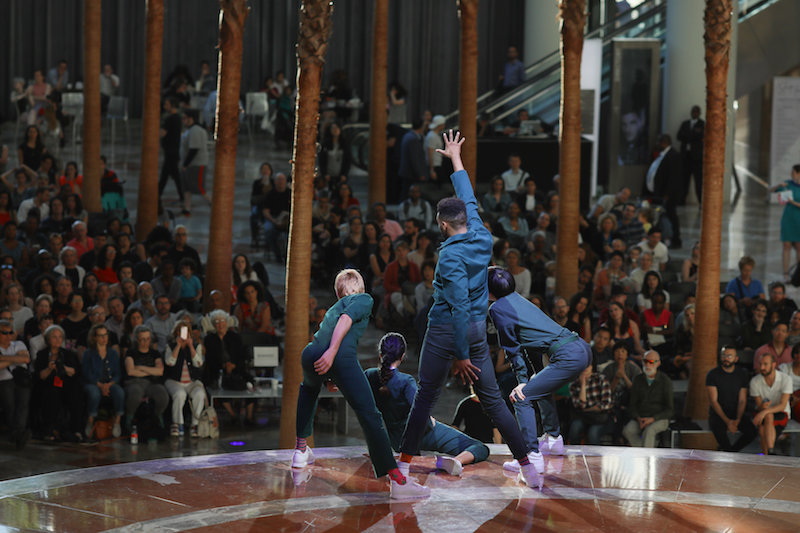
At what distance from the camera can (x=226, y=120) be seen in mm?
13383

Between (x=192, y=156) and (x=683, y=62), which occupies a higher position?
(x=683, y=62)

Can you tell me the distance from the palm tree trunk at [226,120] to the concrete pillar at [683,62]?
38.5 ft

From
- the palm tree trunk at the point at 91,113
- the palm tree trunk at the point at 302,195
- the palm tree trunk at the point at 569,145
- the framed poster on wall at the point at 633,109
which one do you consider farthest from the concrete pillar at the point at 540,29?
the palm tree trunk at the point at 302,195

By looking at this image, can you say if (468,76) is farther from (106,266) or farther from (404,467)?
(404,467)

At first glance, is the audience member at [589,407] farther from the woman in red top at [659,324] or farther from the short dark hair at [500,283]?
the short dark hair at [500,283]

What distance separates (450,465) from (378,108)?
10.9 metres

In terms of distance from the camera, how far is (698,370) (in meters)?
12.3

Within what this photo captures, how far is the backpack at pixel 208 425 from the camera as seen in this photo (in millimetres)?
12031

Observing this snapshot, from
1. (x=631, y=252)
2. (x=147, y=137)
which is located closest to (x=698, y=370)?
(x=631, y=252)

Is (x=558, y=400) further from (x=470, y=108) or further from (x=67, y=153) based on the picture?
(x=67, y=153)

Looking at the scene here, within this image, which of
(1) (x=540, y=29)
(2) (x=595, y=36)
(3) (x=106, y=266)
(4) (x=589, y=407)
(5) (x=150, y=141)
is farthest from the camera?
(1) (x=540, y=29)

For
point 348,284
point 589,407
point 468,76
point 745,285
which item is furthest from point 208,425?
point 745,285

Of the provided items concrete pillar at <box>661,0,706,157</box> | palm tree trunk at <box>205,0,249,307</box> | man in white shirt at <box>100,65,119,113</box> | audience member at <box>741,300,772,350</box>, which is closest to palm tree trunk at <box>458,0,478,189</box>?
palm tree trunk at <box>205,0,249,307</box>

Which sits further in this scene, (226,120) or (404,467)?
(226,120)
